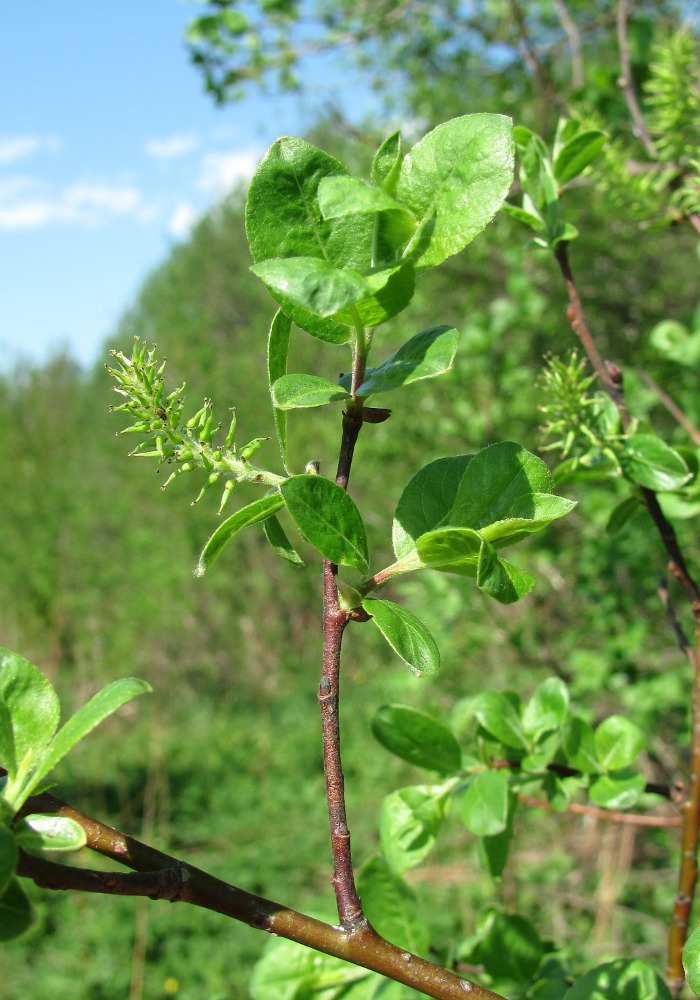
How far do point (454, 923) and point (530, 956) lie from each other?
368 centimetres

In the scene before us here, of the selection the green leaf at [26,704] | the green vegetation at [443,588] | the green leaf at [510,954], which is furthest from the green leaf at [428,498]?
the green leaf at [510,954]

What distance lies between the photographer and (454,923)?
3.99 meters

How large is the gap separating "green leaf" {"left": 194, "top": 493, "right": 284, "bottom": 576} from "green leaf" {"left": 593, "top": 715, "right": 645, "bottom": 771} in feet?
1.42

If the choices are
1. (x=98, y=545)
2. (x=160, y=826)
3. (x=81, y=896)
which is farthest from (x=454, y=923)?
(x=98, y=545)

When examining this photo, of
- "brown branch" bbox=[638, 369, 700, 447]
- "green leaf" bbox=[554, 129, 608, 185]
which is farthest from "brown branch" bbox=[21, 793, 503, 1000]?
"brown branch" bbox=[638, 369, 700, 447]

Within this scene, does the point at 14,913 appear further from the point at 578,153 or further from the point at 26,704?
the point at 578,153

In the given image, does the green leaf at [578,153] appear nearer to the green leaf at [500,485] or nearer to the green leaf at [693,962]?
the green leaf at [500,485]

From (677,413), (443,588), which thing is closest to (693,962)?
(677,413)

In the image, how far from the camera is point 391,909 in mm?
Result: 703

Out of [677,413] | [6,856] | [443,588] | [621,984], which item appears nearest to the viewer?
[6,856]

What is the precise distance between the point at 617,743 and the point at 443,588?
1.84 metres

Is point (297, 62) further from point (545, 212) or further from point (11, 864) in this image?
point (11, 864)

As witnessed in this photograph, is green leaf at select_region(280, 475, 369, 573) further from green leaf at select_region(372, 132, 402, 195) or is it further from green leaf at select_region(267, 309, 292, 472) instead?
green leaf at select_region(372, 132, 402, 195)

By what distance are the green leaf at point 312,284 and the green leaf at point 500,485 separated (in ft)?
0.43
